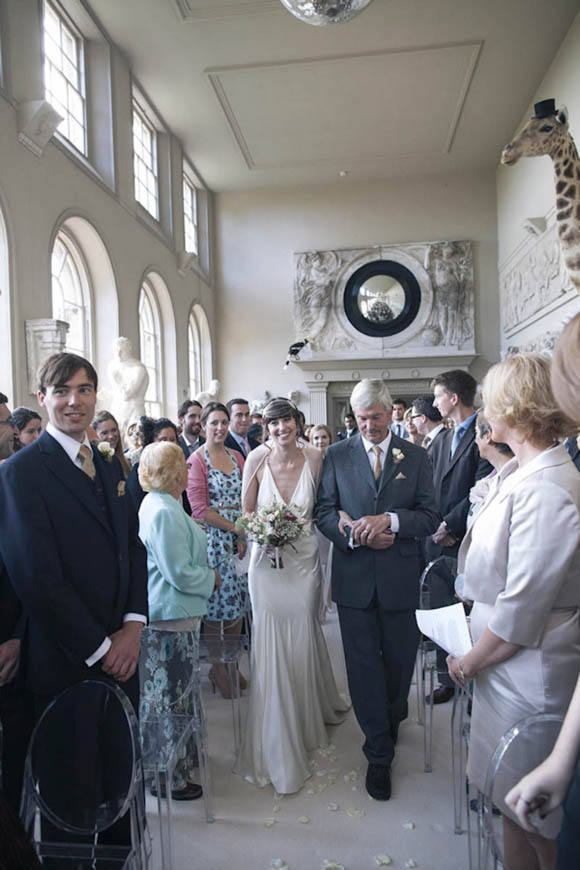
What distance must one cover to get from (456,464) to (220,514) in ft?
5.64

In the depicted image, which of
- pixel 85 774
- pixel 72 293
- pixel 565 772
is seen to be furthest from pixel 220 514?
pixel 72 293

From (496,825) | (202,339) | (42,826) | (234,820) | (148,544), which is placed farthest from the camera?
(202,339)

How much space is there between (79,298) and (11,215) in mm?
2701

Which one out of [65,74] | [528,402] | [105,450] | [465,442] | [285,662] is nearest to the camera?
[528,402]

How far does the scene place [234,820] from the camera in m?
2.79

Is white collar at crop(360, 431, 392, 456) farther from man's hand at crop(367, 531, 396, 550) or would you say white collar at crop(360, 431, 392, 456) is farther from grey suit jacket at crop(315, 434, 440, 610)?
man's hand at crop(367, 531, 396, 550)

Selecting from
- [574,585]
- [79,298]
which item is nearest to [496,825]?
[574,585]

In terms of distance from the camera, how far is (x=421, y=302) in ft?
49.3

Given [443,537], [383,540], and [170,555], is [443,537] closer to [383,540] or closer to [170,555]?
[383,540]

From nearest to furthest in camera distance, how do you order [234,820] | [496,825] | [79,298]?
[496,825]
[234,820]
[79,298]

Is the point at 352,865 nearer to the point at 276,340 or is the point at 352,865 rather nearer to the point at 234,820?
the point at 234,820

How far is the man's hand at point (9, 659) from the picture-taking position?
7.18 ft

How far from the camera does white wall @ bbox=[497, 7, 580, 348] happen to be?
9.38 metres

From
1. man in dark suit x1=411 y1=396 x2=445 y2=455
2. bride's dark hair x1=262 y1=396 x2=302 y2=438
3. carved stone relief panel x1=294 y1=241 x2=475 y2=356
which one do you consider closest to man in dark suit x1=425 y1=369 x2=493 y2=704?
bride's dark hair x1=262 y1=396 x2=302 y2=438
